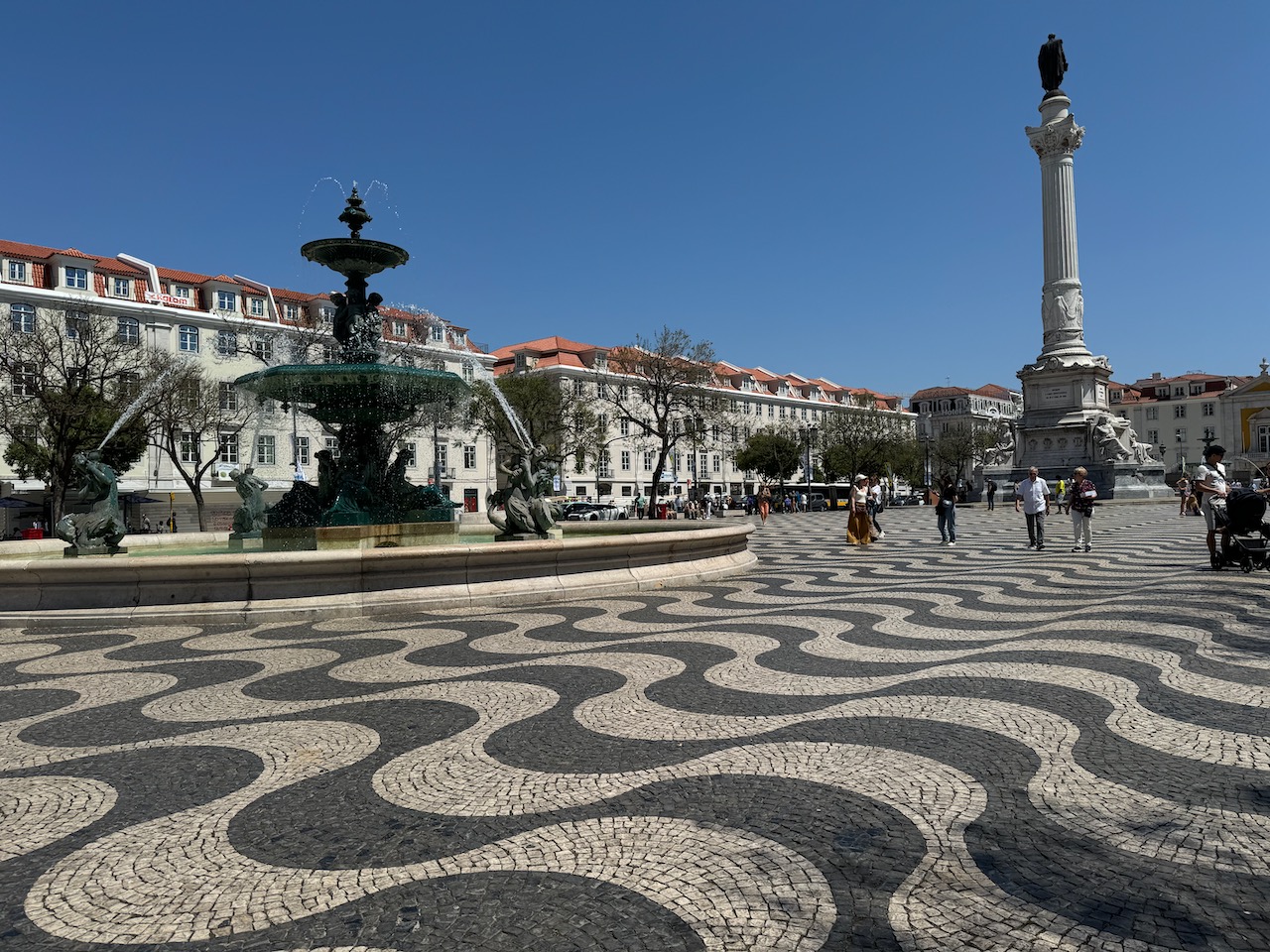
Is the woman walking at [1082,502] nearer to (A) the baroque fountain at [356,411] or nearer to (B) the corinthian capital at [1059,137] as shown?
(A) the baroque fountain at [356,411]

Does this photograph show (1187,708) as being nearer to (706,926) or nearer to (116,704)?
(706,926)

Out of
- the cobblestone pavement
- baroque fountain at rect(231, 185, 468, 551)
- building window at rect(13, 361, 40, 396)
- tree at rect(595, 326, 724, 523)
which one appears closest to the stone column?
tree at rect(595, 326, 724, 523)

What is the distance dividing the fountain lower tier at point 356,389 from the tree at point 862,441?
5397 cm

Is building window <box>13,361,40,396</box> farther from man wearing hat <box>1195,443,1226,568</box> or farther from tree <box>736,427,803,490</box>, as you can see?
tree <box>736,427,803,490</box>

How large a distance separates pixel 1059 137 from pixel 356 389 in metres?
39.1

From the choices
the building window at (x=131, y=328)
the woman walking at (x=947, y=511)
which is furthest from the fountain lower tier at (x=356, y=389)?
the building window at (x=131, y=328)

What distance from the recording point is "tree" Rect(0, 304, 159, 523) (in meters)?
25.3

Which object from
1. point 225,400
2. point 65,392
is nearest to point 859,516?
point 65,392

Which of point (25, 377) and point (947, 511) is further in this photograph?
point (25, 377)

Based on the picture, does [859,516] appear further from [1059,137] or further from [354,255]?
[1059,137]

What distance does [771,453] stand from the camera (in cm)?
7188

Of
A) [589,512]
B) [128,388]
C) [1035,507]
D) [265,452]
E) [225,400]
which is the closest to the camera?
[1035,507]

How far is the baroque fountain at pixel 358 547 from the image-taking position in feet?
25.7

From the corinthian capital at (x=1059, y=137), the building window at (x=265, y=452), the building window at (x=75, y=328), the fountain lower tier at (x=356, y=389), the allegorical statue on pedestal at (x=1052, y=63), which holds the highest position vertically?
the allegorical statue on pedestal at (x=1052, y=63)
